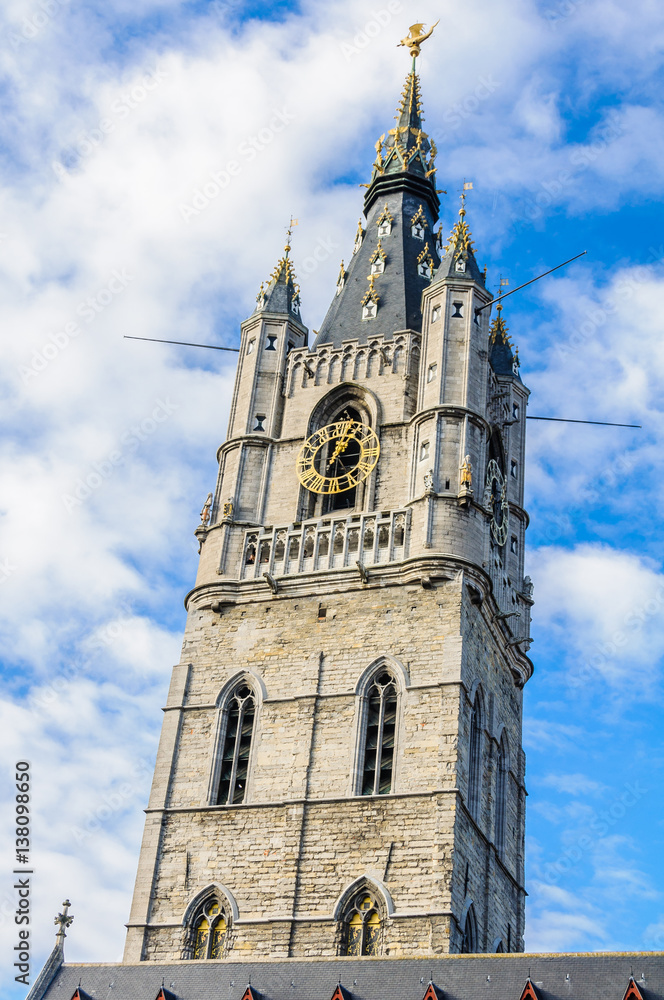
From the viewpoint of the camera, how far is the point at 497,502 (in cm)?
4100

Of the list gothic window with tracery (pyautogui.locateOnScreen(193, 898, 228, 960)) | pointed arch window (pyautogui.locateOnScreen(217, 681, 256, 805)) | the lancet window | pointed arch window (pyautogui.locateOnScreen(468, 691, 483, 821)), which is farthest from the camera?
the lancet window

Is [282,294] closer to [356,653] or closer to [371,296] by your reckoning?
[371,296]

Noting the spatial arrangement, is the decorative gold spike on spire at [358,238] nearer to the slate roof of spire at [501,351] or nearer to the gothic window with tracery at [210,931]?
the slate roof of spire at [501,351]

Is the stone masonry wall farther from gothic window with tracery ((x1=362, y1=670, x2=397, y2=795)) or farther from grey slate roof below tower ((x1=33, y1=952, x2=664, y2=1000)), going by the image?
grey slate roof below tower ((x1=33, y1=952, x2=664, y2=1000))

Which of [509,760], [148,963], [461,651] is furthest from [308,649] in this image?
[148,963]

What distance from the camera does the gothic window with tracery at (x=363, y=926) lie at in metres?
31.4

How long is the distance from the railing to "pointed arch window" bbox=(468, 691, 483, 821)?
4001 millimetres

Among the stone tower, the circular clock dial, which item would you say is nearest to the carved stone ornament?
the stone tower

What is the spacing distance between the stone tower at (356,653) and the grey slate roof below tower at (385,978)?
6.66 feet

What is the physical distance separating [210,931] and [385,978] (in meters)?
5.60

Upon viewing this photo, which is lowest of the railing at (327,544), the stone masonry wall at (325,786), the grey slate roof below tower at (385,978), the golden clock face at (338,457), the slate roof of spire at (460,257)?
the grey slate roof below tower at (385,978)

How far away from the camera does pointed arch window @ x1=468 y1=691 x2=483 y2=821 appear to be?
34.4m

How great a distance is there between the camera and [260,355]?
4222 centimetres

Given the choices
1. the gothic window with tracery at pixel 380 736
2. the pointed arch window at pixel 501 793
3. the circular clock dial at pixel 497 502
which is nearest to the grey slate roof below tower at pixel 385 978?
the gothic window with tracery at pixel 380 736
